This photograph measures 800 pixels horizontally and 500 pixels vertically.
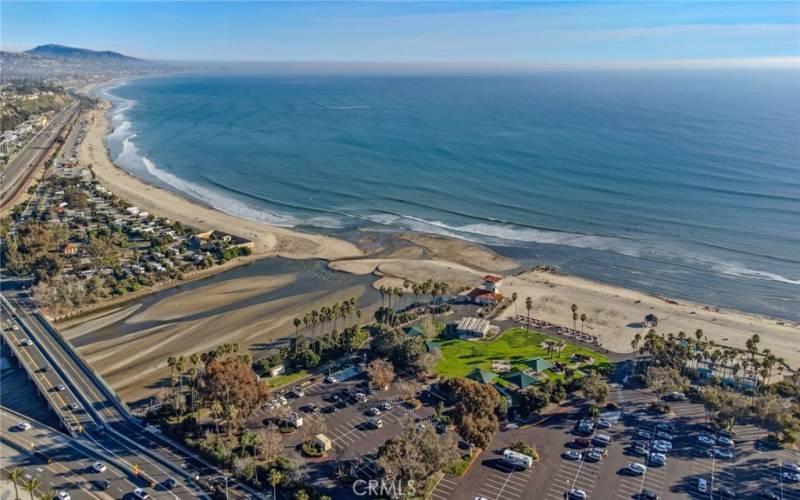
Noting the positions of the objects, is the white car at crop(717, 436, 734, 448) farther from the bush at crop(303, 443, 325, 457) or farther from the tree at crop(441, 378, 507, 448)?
the bush at crop(303, 443, 325, 457)

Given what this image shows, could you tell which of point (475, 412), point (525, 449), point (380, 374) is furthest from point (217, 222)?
point (525, 449)

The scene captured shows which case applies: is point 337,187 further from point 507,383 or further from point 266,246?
point 507,383

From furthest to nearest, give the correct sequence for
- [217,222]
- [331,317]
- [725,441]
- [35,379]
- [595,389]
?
[217,222] → [331,317] → [35,379] → [595,389] → [725,441]

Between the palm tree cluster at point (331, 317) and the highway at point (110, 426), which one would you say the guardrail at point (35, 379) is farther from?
the palm tree cluster at point (331, 317)

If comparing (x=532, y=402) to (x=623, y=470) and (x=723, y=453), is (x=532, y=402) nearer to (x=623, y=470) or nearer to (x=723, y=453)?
(x=623, y=470)

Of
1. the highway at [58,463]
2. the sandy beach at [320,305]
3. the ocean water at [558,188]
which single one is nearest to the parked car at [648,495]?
the sandy beach at [320,305]

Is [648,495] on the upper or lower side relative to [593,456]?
lower

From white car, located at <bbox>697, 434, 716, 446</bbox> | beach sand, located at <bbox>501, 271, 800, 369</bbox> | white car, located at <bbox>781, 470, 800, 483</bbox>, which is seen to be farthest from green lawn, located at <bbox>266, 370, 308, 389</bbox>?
white car, located at <bbox>781, 470, 800, 483</bbox>
